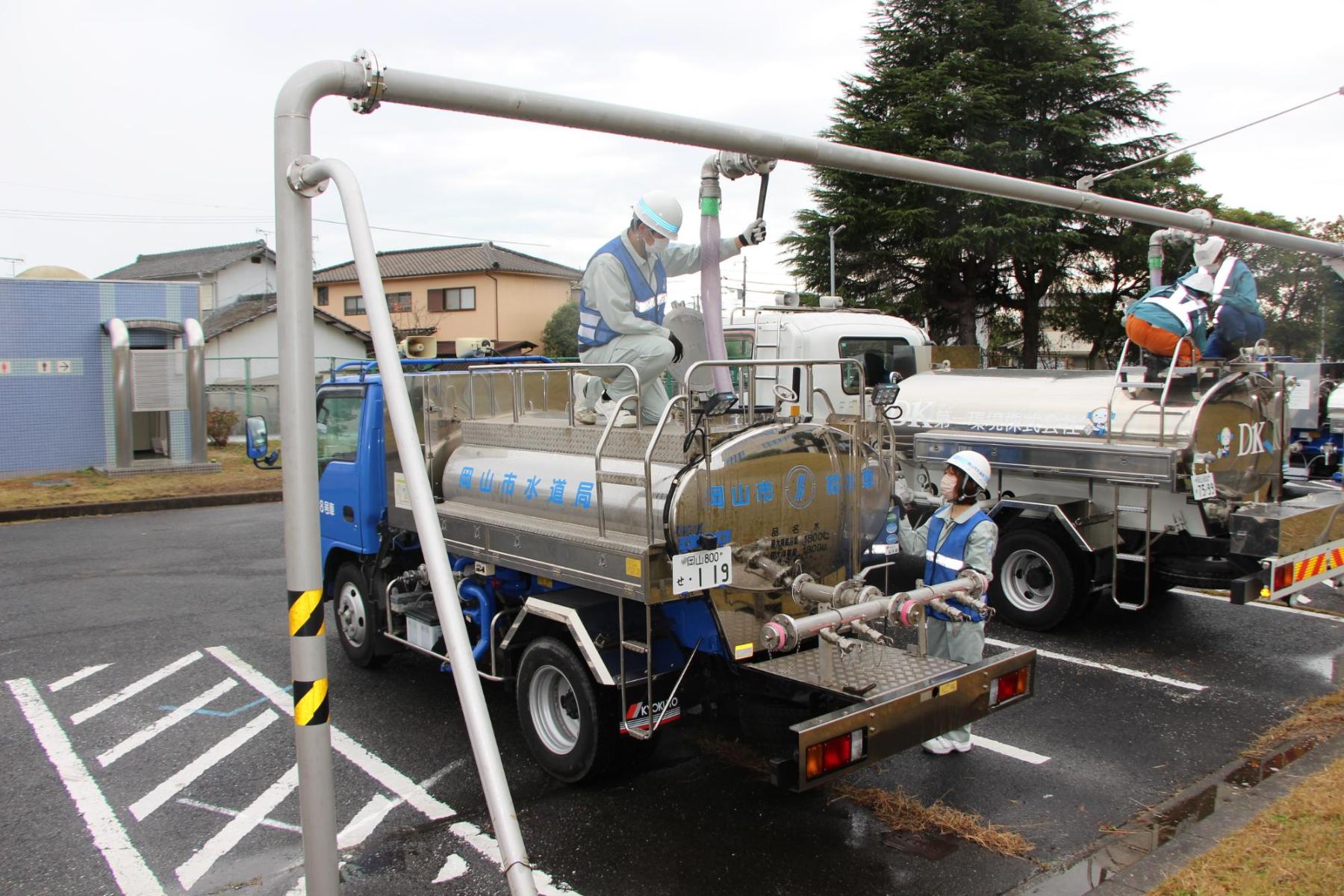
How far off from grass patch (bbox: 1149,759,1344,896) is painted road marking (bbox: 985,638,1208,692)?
192 centimetres

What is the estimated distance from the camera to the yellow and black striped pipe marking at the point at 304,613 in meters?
3.30

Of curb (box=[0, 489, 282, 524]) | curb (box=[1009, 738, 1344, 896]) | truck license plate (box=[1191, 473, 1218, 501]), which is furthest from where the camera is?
curb (box=[0, 489, 282, 524])

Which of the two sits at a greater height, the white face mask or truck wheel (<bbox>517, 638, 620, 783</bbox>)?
the white face mask

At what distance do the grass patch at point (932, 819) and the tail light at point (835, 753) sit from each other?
98 cm

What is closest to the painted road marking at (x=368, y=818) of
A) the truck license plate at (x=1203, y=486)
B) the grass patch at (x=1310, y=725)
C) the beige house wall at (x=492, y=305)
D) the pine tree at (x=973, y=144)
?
the grass patch at (x=1310, y=725)

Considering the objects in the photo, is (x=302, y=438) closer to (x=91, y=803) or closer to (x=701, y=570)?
(x=701, y=570)

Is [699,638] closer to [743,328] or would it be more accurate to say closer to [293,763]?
[293,763]

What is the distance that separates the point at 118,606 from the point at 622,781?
20.1 ft

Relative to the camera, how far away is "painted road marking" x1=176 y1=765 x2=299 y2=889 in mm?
4305

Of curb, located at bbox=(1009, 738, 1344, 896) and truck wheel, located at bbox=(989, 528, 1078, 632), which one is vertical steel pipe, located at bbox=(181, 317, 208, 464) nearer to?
truck wheel, located at bbox=(989, 528, 1078, 632)

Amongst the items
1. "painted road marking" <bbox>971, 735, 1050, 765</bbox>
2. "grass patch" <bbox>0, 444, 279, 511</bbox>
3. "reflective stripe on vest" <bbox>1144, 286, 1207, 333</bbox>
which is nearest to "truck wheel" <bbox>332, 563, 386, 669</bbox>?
"painted road marking" <bbox>971, 735, 1050, 765</bbox>

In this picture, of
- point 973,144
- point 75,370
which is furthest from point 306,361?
point 973,144

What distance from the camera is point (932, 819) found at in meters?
4.67

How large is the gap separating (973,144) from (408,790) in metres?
25.4
